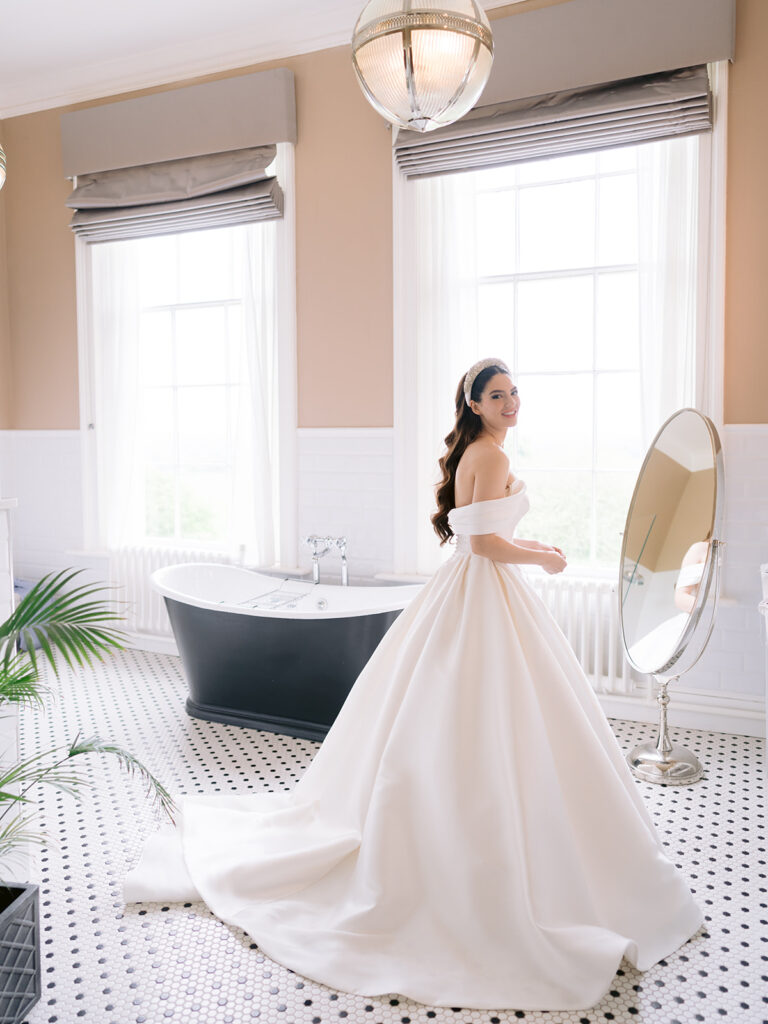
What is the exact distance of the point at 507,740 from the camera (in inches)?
86.6

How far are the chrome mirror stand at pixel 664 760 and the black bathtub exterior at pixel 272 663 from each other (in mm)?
1148

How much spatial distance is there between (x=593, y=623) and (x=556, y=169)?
2.26 m

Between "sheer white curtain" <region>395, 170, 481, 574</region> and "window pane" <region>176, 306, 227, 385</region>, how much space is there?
1296 mm

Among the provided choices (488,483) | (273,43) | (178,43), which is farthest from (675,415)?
(178,43)

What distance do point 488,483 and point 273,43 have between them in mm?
3330

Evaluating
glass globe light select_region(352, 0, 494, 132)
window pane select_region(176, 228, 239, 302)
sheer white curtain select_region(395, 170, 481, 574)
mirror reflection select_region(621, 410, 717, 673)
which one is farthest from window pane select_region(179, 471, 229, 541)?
glass globe light select_region(352, 0, 494, 132)

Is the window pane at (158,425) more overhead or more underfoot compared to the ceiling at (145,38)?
more underfoot

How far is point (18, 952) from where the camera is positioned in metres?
1.95

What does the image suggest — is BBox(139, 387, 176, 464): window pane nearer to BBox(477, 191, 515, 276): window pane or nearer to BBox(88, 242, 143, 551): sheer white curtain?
BBox(88, 242, 143, 551): sheer white curtain

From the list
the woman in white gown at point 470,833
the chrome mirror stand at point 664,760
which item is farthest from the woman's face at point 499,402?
the chrome mirror stand at point 664,760

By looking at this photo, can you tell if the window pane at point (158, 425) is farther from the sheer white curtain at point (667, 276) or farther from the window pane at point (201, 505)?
the window pane at point (201, 505)

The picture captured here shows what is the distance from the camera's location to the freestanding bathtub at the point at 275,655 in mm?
3586

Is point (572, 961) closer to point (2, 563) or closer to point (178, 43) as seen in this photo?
point (2, 563)

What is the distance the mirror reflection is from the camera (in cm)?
303
